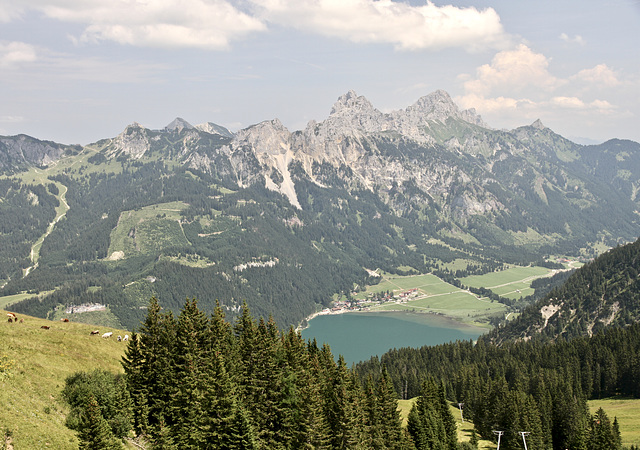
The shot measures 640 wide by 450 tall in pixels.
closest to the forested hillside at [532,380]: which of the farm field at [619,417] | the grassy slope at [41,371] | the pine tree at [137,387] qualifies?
the farm field at [619,417]

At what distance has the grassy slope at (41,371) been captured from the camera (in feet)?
131

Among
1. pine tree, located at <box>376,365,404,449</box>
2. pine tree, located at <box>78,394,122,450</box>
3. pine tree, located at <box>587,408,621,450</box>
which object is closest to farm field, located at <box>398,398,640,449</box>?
pine tree, located at <box>376,365,404,449</box>

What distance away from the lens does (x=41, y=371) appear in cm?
5084

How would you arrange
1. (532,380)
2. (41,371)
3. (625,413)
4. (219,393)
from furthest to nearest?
1. (532,380)
2. (625,413)
3. (41,371)
4. (219,393)

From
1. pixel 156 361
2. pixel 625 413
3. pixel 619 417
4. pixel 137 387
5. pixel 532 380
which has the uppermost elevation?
pixel 156 361

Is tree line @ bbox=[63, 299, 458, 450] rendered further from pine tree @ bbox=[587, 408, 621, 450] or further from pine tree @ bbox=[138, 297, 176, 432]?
pine tree @ bbox=[587, 408, 621, 450]

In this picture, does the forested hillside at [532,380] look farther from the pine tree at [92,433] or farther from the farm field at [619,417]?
the pine tree at [92,433]

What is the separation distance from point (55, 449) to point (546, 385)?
374ft

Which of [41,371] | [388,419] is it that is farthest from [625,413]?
[41,371]

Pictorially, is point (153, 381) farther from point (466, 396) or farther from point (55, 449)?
point (466, 396)

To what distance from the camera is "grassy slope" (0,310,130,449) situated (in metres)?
39.9

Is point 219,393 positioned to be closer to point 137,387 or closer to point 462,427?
point 137,387

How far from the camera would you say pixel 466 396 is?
122 m

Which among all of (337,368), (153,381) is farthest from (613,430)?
(153,381)
